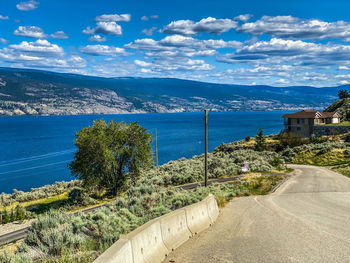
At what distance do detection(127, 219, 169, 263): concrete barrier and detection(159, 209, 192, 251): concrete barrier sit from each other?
0.98 ft

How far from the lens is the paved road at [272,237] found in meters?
8.67

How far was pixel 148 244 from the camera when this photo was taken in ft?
25.3

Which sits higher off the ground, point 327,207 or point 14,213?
point 327,207

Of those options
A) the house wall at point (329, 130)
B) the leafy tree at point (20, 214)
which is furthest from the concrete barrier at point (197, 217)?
the house wall at point (329, 130)

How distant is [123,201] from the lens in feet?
50.8

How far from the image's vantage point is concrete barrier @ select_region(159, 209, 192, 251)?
29.3 ft

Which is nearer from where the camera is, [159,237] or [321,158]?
[159,237]

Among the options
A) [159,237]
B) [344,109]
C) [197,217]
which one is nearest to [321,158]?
[197,217]

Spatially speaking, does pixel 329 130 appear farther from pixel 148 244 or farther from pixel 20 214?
pixel 148 244

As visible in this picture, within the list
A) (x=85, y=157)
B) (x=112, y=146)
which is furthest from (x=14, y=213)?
(x=112, y=146)

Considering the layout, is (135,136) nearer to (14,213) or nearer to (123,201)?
(14,213)

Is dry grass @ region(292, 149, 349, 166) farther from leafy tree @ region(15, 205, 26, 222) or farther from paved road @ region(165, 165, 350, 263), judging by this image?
leafy tree @ region(15, 205, 26, 222)

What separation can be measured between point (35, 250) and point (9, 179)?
75.1 meters

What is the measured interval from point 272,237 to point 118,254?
6.52m
